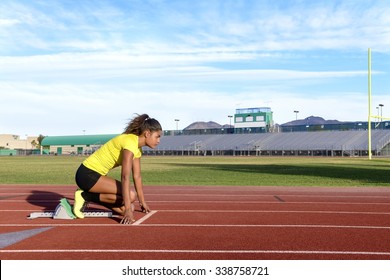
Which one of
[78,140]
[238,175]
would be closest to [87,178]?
[238,175]

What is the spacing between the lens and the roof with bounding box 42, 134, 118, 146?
11777cm

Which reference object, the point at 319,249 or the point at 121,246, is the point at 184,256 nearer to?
the point at 121,246

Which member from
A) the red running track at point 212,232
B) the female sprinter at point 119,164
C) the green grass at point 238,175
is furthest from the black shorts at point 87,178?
the green grass at point 238,175

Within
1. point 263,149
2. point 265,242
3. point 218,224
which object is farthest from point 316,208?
point 263,149

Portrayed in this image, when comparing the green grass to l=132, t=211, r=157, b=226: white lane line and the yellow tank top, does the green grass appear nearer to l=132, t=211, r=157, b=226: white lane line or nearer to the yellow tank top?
l=132, t=211, r=157, b=226: white lane line

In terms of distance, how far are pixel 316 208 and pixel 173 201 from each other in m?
3.16

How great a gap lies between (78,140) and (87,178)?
119209 millimetres

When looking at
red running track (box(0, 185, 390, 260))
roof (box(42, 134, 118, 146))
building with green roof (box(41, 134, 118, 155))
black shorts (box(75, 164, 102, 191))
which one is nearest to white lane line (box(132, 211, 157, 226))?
red running track (box(0, 185, 390, 260))

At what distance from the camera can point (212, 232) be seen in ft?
22.1

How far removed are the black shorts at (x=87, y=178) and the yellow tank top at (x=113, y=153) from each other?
0.07 m

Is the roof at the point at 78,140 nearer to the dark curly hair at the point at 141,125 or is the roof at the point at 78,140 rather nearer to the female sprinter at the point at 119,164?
the female sprinter at the point at 119,164

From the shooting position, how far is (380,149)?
70.2 meters

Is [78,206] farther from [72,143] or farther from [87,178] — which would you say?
[72,143]

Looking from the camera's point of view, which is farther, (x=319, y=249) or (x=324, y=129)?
(x=324, y=129)
